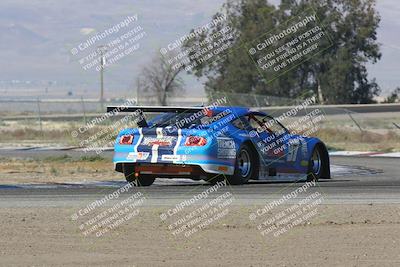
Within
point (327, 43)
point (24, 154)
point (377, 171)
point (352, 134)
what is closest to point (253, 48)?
point (327, 43)

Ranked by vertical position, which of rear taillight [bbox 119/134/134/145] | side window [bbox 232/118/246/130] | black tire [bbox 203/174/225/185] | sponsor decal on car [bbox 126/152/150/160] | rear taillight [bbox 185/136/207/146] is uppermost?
side window [bbox 232/118/246/130]

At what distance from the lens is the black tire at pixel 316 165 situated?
17.5 meters

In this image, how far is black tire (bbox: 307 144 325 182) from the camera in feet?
57.6

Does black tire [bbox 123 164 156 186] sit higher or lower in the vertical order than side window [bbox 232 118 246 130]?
lower

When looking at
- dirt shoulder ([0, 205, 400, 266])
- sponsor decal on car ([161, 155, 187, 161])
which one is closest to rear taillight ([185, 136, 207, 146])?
sponsor decal on car ([161, 155, 187, 161])

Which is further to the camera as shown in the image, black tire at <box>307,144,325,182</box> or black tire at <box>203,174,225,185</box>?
black tire at <box>307,144,325,182</box>

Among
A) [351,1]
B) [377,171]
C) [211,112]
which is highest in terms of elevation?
[351,1]

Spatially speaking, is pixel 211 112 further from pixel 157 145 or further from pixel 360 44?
Result: pixel 360 44

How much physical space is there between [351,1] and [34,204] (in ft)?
191

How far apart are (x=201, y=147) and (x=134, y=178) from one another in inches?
62.2

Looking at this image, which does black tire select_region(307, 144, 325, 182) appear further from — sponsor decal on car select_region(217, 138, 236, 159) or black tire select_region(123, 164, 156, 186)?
black tire select_region(123, 164, 156, 186)

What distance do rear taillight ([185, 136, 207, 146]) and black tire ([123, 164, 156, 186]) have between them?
109 centimetres

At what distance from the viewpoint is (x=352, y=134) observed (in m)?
37.6

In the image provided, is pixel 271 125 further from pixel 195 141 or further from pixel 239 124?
pixel 195 141
